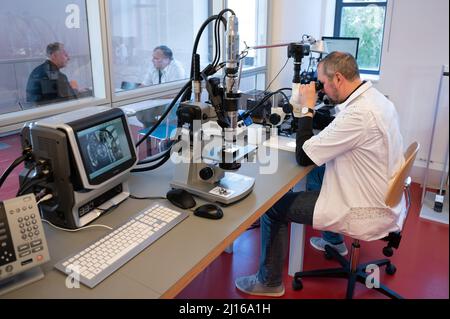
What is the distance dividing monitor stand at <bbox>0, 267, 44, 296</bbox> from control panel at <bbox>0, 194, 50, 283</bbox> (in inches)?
1.0

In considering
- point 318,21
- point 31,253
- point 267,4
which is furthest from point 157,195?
point 318,21

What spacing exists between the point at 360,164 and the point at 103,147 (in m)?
1.09

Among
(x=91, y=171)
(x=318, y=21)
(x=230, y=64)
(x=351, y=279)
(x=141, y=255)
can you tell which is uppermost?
(x=318, y=21)

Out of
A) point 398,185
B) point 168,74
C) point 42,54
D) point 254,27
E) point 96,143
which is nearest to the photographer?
point 96,143

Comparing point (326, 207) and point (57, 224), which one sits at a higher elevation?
point (57, 224)

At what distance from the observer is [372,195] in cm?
170

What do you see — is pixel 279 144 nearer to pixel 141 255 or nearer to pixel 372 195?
pixel 372 195

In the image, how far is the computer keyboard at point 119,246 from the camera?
107 centimetres

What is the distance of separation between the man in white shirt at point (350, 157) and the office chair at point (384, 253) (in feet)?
0.15

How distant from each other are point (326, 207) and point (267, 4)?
2344mm

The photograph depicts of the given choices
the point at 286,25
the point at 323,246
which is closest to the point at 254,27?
the point at 286,25

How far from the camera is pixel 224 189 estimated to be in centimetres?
151

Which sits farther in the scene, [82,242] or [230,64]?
[230,64]

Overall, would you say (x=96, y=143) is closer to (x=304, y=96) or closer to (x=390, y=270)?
(x=304, y=96)
